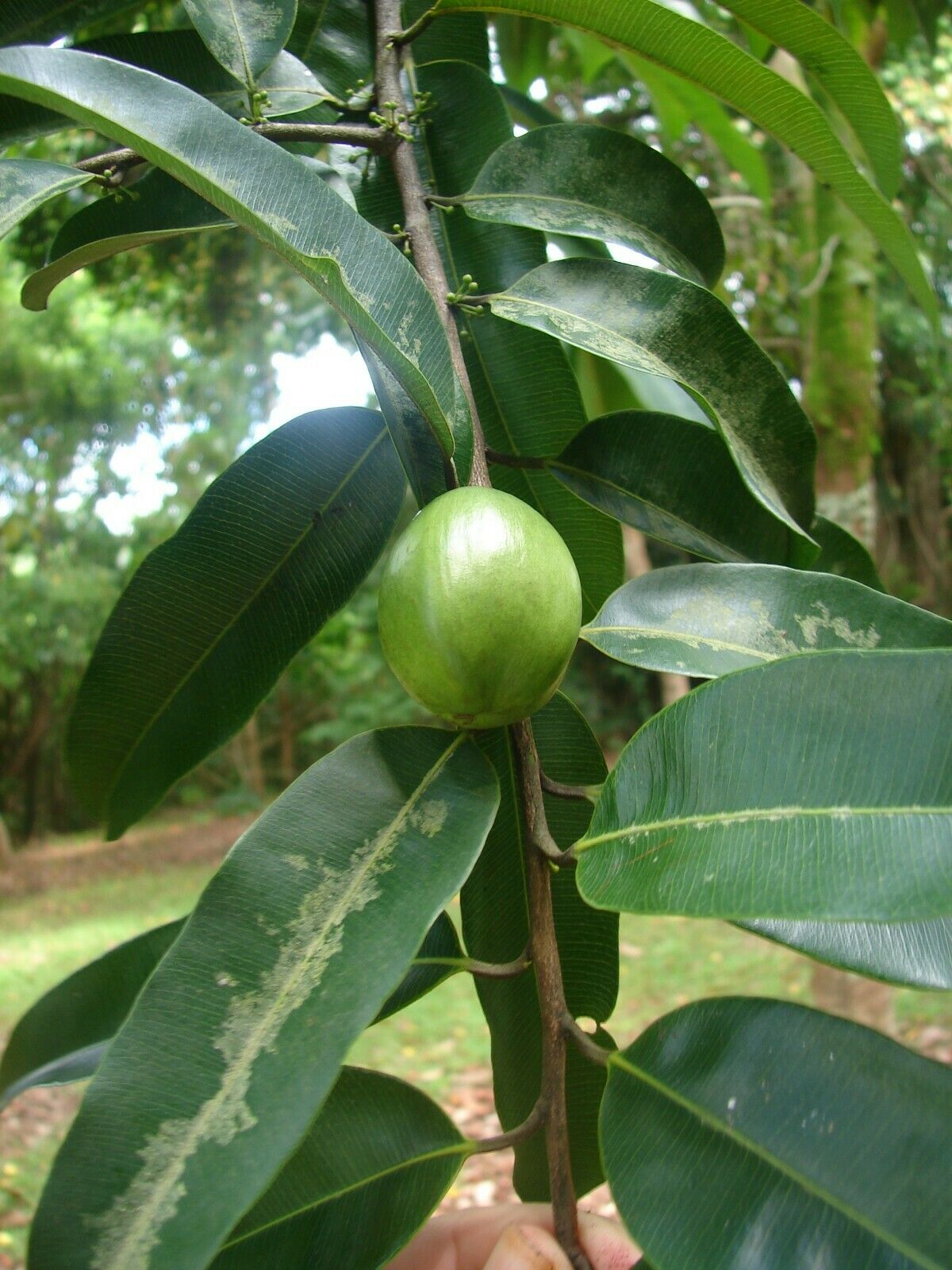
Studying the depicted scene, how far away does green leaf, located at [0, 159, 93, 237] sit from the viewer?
56 centimetres

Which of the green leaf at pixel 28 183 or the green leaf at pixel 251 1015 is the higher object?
the green leaf at pixel 28 183

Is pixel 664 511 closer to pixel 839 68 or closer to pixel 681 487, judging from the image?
pixel 681 487

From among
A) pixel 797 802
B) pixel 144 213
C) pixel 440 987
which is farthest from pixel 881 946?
pixel 440 987

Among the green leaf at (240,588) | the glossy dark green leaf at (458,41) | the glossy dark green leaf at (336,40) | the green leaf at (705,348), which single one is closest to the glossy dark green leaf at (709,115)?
the glossy dark green leaf at (458,41)

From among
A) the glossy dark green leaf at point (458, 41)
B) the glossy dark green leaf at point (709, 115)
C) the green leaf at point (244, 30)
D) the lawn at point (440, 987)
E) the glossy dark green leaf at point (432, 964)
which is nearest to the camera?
the glossy dark green leaf at point (432, 964)

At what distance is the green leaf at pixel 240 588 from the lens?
72 centimetres

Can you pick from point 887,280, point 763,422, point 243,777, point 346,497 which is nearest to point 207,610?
point 346,497

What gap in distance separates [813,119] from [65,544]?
19.5 feet

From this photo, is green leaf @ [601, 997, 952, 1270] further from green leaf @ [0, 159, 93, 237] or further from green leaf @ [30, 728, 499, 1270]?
green leaf @ [0, 159, 93, 237]

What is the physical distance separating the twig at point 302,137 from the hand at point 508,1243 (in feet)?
2.26

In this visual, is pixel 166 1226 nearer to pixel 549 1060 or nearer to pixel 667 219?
pixel 549 1060

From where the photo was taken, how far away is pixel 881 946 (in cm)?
51

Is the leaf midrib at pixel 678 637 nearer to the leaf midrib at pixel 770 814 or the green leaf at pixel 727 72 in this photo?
the leaf midrib at pixel 770 814

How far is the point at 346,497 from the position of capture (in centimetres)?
74
